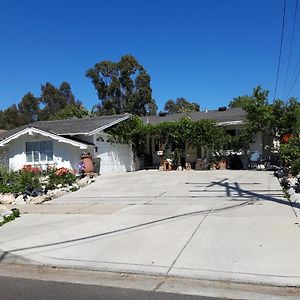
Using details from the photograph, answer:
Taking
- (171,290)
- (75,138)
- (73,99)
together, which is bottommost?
(171,290)

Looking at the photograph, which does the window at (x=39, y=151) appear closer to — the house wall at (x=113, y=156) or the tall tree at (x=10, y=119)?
the house wall at (x=113, y=156)

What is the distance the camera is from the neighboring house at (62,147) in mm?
23375

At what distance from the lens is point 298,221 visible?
877cm

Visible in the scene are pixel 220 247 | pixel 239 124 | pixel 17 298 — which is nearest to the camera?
pixel 17 298

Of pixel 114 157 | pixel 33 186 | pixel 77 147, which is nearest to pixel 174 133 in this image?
pixel 114 157

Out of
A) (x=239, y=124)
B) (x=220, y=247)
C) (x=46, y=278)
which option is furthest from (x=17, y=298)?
(x=239, y=124)

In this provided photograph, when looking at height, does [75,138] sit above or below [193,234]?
above

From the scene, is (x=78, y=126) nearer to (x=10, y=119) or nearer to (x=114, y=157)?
(x=114, y=157)

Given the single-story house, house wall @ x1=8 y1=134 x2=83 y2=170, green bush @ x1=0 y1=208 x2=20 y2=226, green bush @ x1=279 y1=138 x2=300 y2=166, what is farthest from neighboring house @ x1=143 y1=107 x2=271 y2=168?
green bush @ x1=0 y1=208 x2=20 y2=226

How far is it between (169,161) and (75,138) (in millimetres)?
5630

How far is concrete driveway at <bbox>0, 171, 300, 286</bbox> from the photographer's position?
6.20m

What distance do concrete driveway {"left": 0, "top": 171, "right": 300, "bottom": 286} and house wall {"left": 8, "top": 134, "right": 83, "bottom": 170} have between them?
30.8ft

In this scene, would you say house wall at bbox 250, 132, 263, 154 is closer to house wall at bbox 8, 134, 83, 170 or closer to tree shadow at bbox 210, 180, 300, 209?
tree shadow at bbox 210, 180, 300, 209

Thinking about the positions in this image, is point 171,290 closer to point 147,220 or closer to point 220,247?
point 220,247
